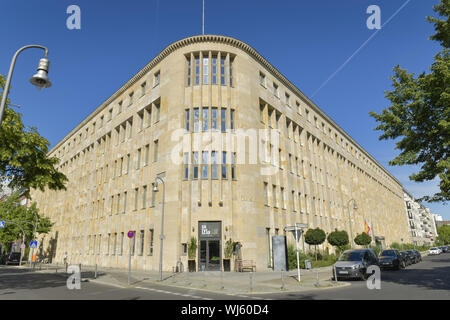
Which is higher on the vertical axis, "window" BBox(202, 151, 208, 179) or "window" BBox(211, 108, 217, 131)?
"window" BBox(211, 108, 217, 131)

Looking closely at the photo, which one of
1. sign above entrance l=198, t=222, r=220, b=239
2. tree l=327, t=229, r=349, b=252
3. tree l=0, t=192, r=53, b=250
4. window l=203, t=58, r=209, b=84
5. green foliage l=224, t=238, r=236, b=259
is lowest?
green foliage l=224, t=238, r=236, b=259

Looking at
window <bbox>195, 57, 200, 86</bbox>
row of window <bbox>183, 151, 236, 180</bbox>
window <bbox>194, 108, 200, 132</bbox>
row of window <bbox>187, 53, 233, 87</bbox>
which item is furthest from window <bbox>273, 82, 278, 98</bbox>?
row of window <bbox>183, 151, 236, 180</bbox>

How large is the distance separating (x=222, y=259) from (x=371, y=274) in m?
10.6

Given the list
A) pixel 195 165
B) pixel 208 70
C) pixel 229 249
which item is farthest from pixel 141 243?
pixel 208 70

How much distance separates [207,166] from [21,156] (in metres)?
13.4

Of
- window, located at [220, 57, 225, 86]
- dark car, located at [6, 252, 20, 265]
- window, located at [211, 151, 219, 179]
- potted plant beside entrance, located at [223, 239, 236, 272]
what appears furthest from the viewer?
dark car, located at [6, 252, 20, 265]

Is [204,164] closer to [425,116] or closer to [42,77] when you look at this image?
[425,116]

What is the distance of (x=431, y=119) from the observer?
14055 mm

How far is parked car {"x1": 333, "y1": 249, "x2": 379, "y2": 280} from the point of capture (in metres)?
16.6

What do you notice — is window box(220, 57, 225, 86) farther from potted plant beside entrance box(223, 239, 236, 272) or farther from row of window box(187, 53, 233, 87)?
potted plant beside entrance box(223, 239, 236, 272)

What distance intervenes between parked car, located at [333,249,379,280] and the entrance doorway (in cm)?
953

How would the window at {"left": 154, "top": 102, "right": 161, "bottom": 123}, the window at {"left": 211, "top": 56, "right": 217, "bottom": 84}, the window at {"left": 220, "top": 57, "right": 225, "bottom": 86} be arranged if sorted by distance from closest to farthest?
the window at {"left": 211, "top": 56, "right": 217, "bottom": 84}, the window at {"left": 220, "top": 57, "right": 225, "bottom": 86}, the window at {"left": 154, "top": 102, "right": 161, "bottom": 123}
